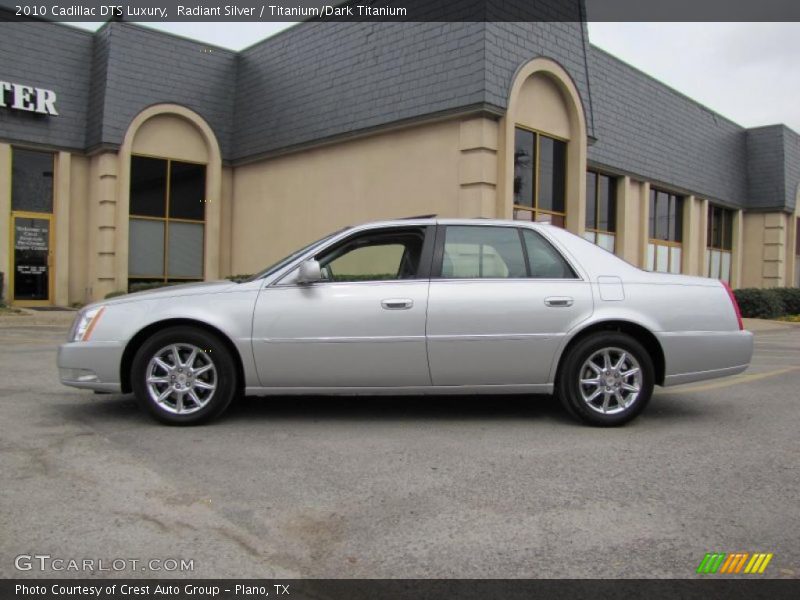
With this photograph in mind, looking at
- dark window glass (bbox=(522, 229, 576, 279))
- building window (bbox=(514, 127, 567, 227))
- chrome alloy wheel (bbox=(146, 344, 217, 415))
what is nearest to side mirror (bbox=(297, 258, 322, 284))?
Answer: chrome alloy wheel (bbox=(146, 344, 217, 415))

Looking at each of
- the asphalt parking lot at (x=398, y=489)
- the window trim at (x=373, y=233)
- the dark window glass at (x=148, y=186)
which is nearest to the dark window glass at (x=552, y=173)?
the asphalt parking lot at (x=398, y=489)

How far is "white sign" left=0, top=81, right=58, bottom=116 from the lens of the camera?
16.2 m

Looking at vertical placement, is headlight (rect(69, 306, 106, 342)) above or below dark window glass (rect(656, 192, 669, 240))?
below

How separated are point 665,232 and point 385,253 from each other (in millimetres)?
19006

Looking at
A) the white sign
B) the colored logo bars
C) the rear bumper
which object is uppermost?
the white sign

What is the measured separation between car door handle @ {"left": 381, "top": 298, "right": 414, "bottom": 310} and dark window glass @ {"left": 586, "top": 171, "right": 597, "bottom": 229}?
14689mm

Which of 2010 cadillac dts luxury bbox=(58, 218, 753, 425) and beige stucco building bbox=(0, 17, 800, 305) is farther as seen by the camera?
beige stucco building bbox=(0, 17, 800, 305)

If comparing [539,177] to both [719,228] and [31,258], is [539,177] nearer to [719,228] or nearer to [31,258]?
[31,258]

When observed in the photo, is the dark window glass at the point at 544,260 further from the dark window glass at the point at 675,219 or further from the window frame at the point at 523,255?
the dark window glass at the point at 675,219

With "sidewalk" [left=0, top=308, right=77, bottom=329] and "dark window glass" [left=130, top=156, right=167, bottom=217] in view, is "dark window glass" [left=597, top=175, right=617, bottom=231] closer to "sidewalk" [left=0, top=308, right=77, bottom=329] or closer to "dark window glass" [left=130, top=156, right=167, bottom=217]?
"dark window glass" [left=130, top=156, right=167, bottom=217]

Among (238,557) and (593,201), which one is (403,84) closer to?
(593,201)

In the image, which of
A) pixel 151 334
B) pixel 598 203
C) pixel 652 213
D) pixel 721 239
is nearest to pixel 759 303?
pixel 652 213

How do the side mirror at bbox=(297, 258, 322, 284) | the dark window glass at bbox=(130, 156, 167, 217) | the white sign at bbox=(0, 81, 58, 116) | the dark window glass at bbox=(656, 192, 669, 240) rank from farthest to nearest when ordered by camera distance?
the dark window glass at bbox=(656, 192, 669, 240) → the dark window glass at bbox=(130, 156, 167, 217) → the white sign at bbox=(0, 81, 58, 116) → the side mirror at bbox=(297, 258, 322, 284)

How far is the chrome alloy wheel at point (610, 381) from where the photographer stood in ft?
17.5
